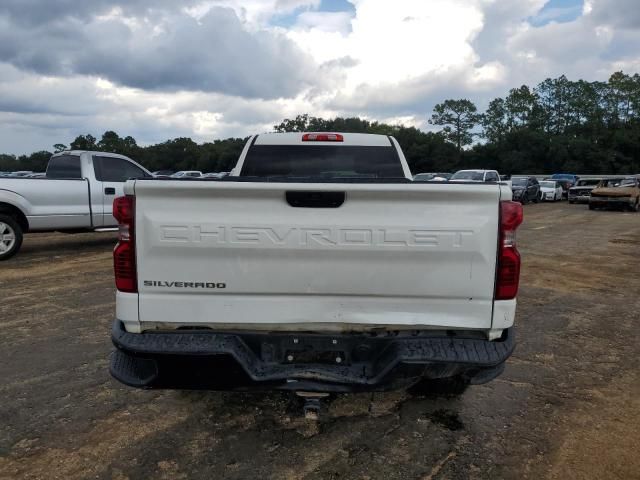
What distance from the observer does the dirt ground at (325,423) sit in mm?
2900

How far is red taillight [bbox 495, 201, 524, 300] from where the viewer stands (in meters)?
2.71

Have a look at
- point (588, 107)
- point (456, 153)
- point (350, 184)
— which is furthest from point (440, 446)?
point (588, 107)

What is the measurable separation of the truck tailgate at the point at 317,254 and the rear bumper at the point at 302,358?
4.0 inches

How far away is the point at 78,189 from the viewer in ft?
32.0

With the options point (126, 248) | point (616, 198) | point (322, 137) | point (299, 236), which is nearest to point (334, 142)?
point (322, 137)

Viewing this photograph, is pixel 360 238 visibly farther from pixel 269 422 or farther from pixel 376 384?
pixel 269 422

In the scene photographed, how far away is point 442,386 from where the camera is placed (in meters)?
3.40

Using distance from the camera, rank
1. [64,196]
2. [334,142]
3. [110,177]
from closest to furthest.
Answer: [334,142] → [64,196] → [110,177]

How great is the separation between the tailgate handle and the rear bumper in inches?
28.4

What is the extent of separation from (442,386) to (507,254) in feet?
3.76

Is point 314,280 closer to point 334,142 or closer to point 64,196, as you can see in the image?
point 334,142


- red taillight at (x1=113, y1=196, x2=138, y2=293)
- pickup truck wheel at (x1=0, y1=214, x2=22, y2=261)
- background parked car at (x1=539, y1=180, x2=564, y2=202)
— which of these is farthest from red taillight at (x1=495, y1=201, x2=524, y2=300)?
background parked car at (x1=539, y1=180, x2=564, y2=202)

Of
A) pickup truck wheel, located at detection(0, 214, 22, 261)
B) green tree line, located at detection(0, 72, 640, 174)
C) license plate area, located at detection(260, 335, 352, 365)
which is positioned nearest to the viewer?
license plate area, located at detection(260, 335, 352, 365)

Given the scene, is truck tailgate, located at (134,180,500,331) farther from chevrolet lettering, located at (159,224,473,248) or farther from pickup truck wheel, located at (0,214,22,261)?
pickup truck wheel, located at (0,214,22,261)
